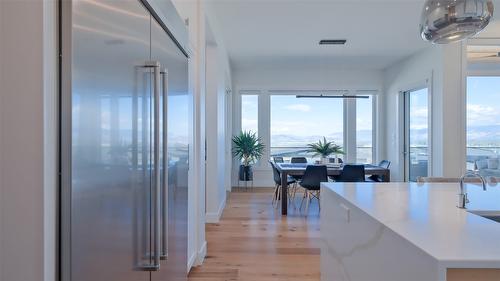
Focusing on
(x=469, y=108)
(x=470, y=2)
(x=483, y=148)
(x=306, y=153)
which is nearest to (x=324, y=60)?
(x=306, y=153)

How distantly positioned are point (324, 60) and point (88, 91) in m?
6.38

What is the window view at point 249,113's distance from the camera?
764cm

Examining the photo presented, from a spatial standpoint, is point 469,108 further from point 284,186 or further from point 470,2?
point 470,2

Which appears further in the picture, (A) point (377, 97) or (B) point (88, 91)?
(A) point (377, 97)

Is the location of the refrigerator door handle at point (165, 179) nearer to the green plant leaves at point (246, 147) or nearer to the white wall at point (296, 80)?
the green plant leaves at point (246, 147)

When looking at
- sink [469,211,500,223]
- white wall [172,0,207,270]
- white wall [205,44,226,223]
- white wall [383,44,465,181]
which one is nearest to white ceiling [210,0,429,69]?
white wall [383,44,465,181]

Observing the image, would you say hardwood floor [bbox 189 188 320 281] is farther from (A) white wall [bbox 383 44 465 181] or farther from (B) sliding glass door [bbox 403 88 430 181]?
(B) sliding glass door [bbox 403 88 430 181]

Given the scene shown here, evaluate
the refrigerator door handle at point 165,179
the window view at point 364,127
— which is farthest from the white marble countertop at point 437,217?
the window view at point 364,127

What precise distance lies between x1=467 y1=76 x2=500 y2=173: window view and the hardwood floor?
277cm

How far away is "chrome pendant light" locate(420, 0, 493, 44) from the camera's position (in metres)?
1.83

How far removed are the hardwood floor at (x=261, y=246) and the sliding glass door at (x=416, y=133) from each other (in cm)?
241

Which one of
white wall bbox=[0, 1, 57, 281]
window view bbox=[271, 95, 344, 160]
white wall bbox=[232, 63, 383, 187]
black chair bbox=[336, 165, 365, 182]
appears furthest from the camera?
window view bbox=[271, 95, 344, 160]

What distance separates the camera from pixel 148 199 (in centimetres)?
141

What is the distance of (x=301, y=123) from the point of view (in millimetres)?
7828
